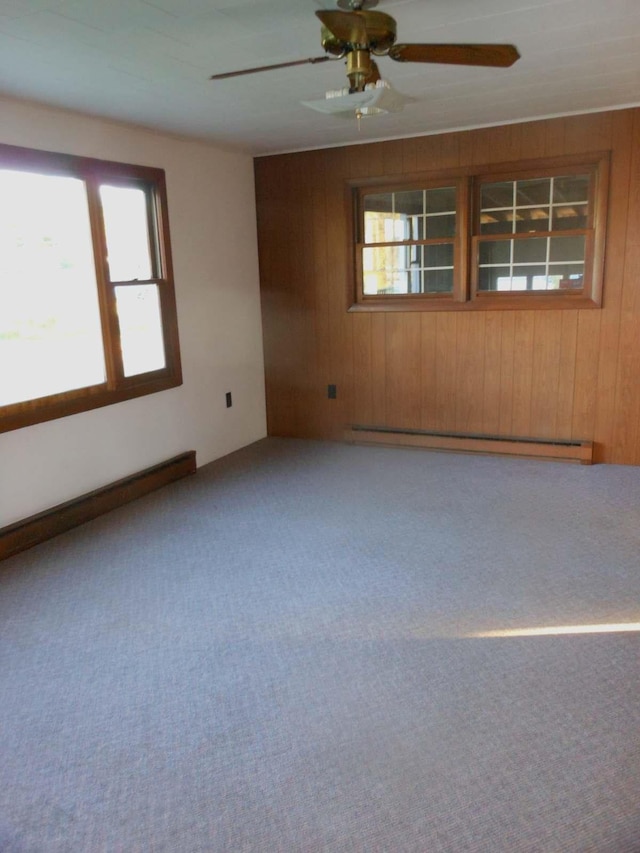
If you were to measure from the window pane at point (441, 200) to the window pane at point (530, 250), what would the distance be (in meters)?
0.56

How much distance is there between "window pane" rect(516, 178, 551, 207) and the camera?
14.7 feet

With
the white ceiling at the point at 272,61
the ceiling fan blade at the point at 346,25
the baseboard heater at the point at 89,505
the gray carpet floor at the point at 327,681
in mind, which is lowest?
the gray carpet floor at the point at 327,681

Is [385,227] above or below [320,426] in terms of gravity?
above

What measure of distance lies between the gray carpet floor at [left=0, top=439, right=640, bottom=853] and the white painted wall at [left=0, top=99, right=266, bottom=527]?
15.5 inches

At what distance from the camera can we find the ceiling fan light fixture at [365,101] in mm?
2398

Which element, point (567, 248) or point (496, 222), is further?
point (496, 222)

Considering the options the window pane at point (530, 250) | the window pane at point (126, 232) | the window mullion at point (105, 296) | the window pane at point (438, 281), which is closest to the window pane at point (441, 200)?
the window pane at point (438, 281)

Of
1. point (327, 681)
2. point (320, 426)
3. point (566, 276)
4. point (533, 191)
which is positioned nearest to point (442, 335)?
point (566, 276)

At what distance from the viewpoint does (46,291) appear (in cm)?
359

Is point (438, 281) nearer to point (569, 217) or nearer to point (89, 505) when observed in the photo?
point (569, 217)

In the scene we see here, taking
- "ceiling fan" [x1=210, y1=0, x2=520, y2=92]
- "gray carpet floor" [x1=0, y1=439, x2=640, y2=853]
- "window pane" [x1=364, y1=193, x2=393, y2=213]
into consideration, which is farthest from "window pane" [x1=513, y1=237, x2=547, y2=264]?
"ceiling fan" [x1=210, y1=0, x2=520, y2=92]

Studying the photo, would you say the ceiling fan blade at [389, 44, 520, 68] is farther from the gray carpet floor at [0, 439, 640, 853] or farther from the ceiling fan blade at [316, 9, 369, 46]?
the gray carpet floor at [0, 439, 640, 853]

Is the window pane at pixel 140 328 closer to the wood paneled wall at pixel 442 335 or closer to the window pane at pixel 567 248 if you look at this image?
the wood paneled wall at pixel 442 335

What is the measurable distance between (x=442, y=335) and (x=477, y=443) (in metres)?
0.86
